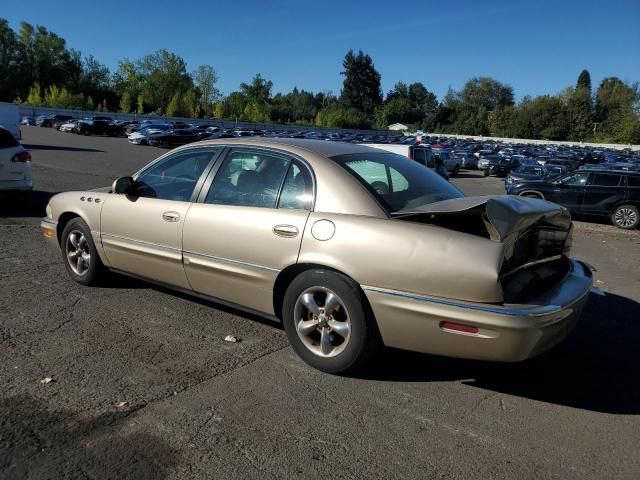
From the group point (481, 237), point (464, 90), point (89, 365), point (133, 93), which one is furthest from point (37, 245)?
point (464, 90)

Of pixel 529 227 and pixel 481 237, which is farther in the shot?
pixel 529 227

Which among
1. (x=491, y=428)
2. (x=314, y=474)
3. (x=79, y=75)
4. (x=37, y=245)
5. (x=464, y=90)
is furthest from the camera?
(x=464, y=90)

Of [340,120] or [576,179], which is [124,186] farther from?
[340,120]

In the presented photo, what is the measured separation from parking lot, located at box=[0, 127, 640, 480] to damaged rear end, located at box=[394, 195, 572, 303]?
708 mm

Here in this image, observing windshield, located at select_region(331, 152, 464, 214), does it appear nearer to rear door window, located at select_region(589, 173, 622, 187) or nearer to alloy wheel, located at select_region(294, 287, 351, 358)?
alloy wheel, located at select_region(294, 287, 351, 358)

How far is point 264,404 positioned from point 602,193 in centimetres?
1374

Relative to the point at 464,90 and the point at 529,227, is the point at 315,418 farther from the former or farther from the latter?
the point at 464,90

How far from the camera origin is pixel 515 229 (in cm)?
325

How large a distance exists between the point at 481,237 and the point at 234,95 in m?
127

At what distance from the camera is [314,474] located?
2568mm

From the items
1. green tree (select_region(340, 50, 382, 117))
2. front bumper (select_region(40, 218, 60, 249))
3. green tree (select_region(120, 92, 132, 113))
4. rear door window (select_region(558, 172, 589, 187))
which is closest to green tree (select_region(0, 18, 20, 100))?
green tree (select_region(120, 92, 132, 113))

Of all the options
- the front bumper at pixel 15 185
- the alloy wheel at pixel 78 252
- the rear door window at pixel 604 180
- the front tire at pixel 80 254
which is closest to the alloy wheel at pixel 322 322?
the front tire at pixel 80 254

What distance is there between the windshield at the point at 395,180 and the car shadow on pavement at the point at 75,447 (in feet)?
6.45

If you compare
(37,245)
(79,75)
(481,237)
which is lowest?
(37,245)
